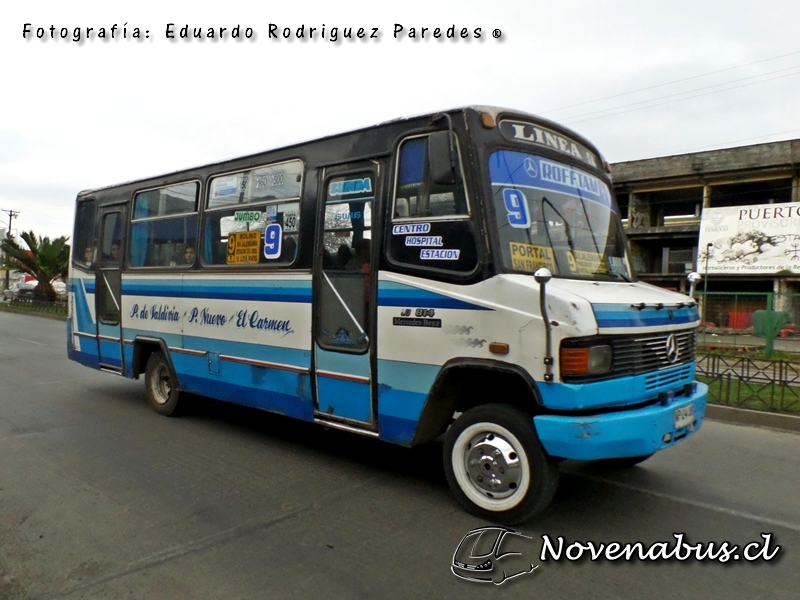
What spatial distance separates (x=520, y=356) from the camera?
4.17m

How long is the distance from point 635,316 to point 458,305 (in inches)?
47.1

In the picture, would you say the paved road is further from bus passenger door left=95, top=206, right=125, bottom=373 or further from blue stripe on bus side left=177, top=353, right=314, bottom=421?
bus passenger door left=95, top=206, right=125, bottom=373

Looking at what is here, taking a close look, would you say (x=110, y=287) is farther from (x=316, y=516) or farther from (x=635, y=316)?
A: (x=635, y=316)

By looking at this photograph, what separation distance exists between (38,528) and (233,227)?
3.38 metres

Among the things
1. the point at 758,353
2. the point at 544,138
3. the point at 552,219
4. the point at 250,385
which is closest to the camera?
the point at 552,219

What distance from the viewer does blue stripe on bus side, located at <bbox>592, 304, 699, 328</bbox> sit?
407 cm

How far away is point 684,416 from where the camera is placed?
4.54m

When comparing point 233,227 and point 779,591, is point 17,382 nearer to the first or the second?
point 233,227

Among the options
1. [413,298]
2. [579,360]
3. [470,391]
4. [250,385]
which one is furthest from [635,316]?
[250,385]

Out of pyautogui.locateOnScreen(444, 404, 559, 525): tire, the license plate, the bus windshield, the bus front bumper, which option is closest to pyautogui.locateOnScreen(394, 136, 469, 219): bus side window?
the bus windshield

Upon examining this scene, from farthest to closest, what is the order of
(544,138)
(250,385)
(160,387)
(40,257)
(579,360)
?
(40,257) → (160,387) → (250,385) → (544,138) → (579,360)

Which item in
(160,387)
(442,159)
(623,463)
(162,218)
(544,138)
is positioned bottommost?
(623,463)

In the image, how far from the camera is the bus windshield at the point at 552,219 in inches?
177

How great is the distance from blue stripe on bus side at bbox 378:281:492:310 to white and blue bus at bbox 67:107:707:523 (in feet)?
0.04
